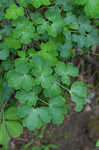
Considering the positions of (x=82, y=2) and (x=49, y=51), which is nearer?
(x=82, y=2)

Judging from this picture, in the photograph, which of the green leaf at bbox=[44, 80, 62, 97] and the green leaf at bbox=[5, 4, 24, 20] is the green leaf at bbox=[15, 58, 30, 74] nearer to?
the green leaf at bbox=[44, 80, 62, 97]

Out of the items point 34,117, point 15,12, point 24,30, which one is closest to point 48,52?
point 24,30

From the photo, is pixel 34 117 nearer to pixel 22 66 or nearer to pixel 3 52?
pixel 22 66

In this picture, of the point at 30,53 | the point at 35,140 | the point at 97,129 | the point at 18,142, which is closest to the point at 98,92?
the point at 97,129

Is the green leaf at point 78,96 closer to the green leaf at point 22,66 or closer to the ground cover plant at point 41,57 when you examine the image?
the ground cover plant at point 41,57

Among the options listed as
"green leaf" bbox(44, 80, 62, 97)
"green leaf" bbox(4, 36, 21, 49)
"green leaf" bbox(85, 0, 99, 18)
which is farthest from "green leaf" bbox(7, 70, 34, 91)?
"green leaf" bbox(85, 0, 99, 18)

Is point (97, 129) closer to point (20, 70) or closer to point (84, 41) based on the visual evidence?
point (84, 41)

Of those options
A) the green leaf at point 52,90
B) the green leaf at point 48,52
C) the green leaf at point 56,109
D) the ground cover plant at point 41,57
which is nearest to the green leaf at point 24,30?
the ground cover plant at point 41,57

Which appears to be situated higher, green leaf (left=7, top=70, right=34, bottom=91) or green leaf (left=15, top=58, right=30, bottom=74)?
green leaf (left=15, top=58, right=30, bottom=74)
